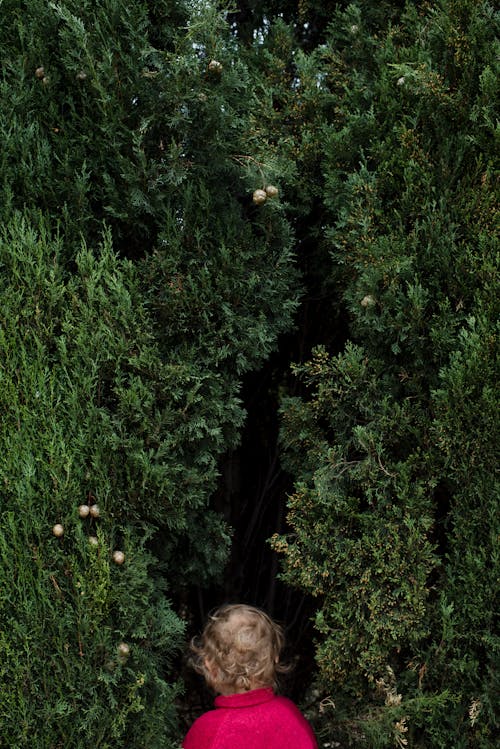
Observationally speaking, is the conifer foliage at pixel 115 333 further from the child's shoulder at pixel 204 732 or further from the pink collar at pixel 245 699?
the pink collar at pixel 245 699

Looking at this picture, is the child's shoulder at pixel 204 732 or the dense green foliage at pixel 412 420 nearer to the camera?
the dense green foliage at pixel 412 420

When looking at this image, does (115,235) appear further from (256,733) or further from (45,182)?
(256,733)

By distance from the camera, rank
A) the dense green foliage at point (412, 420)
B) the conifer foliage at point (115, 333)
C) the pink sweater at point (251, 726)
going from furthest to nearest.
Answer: the pink sweater at point (251, 726)
the dense green foliage at point (412, 420)
the conifer foliage at point (115, 333)

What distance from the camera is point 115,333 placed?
266 cm

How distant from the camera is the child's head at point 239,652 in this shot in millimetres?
2814

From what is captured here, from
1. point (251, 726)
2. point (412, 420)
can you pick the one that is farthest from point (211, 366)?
point (251, 726)

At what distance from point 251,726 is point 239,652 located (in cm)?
27

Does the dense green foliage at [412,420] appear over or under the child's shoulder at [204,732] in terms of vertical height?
over

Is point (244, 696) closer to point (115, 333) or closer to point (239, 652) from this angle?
point (239, 652)

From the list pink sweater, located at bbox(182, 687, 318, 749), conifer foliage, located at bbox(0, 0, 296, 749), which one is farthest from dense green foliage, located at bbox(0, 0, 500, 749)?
pink sweater, located at bbox(182, 687, 318, 749)

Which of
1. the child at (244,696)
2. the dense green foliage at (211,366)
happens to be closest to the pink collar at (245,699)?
Answer: the child at (244,696)

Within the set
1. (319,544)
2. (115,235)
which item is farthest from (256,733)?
(115,235)

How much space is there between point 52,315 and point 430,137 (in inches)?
66.6

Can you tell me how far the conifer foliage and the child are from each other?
6.8 inches
